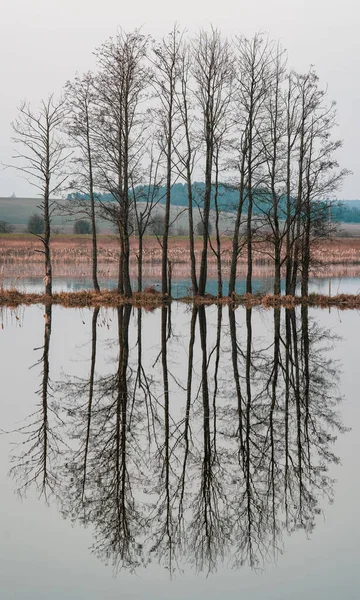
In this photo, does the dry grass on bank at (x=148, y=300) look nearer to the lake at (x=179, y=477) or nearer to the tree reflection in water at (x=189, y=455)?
the lake at (x=179, y=477)

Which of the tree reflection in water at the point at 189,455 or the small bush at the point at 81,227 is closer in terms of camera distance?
the tree reflection in water at the point at 189,455

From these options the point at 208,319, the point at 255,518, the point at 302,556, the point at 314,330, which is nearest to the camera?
the point at 302,556

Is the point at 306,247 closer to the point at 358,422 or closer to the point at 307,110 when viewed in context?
the point at 307,110

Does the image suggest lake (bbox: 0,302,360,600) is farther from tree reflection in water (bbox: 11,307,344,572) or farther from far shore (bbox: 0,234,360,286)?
far shore (bbox: 0,234,360,286)

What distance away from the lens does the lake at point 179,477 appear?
7023mm

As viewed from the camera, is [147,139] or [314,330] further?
[147,139]

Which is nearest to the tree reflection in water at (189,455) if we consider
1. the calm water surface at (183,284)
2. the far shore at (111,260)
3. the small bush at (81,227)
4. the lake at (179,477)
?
the lake at (179,477)

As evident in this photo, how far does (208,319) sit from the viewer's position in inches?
1207

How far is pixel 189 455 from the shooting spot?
10.5 meters

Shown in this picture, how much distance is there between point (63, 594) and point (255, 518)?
2338 mm

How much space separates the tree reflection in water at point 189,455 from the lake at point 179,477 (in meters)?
0.02

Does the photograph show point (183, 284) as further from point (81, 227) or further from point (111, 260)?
point (81, 227)

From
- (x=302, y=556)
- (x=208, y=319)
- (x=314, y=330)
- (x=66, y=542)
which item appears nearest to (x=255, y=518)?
(x=302, y=556)

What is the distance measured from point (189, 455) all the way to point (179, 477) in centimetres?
100
